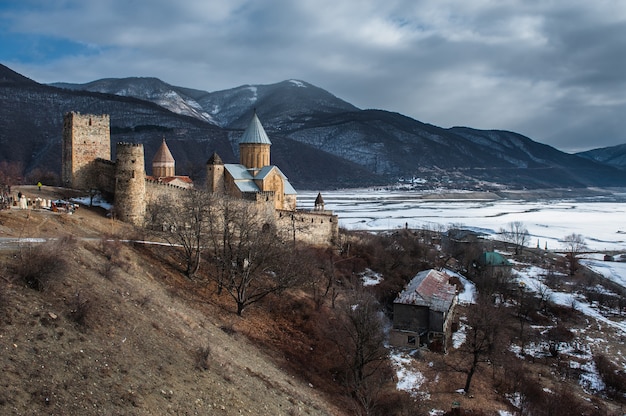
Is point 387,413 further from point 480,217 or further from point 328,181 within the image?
point 328,181

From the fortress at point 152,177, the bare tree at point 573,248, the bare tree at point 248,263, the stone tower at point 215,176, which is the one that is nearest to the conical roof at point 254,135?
the fortress at point 152,177

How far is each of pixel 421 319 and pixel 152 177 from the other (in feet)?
48.7

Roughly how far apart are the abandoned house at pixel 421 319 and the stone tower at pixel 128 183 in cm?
1127

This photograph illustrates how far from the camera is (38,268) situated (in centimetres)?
955

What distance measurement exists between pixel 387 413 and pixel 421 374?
14.0 feet

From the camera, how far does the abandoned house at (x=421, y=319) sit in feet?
66.3

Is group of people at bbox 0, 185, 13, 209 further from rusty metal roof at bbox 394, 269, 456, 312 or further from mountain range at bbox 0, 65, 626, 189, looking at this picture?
mountain range at bbox 0, 65, 626, 189

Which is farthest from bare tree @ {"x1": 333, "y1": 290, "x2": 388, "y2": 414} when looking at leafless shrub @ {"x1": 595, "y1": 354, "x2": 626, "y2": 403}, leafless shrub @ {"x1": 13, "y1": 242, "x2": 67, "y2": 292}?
leafless shrub @ {"x1": 595, "y1": 354, "x2": 626, "y2": 403}

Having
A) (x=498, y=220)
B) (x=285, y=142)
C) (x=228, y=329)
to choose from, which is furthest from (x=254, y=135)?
(x=285, y=142)

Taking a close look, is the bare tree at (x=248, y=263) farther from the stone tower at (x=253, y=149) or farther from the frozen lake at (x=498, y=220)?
the frozen lake at (x=498, y=220)

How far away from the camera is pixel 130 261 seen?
14.8 m

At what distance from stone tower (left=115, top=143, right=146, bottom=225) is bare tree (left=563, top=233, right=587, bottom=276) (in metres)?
29.7

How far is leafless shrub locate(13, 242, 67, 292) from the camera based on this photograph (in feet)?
31.2

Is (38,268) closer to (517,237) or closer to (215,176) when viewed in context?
(215,176)
